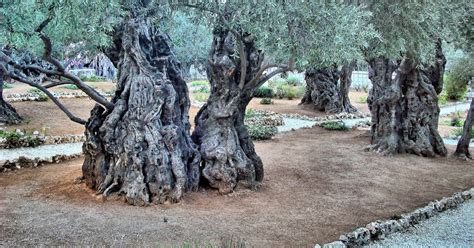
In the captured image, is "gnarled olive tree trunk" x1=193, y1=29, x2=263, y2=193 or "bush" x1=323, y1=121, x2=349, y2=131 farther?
"bush" x1=323, y1=121, x2=349, y2=131

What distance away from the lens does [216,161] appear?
7.24 metres

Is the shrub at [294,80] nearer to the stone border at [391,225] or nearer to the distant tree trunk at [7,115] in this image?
the distant tree trunk at [7,115]

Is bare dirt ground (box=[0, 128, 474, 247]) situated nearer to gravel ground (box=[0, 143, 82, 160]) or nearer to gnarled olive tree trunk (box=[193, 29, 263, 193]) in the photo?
gnarled olive tree trunk (box=[193, 29, 263, 193])

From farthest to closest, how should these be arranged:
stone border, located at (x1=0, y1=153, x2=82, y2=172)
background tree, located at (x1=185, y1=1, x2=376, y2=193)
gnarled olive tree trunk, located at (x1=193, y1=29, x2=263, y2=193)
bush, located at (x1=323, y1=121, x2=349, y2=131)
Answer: bush, located at (x1=323, y1=121, x2=349, y2=131) → stone border, located at (x1=0, y1=153, x2=82, y2=172) → gnarled olive tree trunk, located at (x1=193, y1=29, x2=263, y2=193) → background tree, located at (x1=185, y1=1, x2=376, y2=193)

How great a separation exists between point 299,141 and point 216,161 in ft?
20.0

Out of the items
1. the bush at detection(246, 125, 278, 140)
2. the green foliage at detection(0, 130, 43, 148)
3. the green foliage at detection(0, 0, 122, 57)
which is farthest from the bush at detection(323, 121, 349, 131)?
the green foliage at detection(0, 0, 122, 57)

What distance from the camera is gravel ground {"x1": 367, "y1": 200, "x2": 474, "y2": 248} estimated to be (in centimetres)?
559

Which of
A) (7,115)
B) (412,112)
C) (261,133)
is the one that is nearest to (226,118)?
(261,133)

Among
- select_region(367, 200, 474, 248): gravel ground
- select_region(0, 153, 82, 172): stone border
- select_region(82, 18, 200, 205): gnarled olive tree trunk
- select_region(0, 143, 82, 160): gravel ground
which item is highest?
select_region(82, 18, 200, 205): gnarled olive tree trunk

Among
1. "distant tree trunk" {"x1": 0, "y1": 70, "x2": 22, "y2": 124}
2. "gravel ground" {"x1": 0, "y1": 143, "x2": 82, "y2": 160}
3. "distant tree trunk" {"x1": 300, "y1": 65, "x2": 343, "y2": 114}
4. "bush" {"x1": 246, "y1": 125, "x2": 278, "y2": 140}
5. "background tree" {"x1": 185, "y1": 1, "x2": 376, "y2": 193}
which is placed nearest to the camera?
"background tree" {"x1": 185, "y1": 1, "x2": 376, "y2": 193}

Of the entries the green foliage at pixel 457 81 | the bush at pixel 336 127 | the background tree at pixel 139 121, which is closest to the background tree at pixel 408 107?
the bush at pixel 336 127

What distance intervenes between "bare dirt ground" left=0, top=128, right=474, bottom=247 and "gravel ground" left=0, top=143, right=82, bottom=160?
3.78 ft

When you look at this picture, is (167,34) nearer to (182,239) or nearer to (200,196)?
(200,196)

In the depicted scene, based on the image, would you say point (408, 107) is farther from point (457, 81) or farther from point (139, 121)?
point (457, 81)
